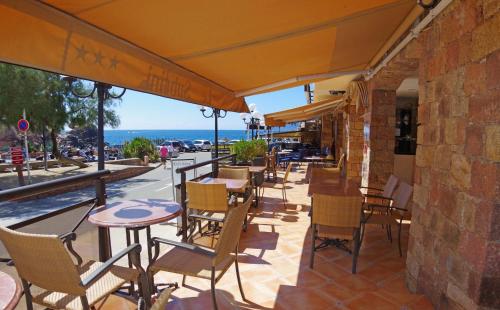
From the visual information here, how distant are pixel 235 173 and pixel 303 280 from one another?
243 centimetres

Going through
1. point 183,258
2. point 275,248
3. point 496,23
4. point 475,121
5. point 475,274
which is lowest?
point 275,248

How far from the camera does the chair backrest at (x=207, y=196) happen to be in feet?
11.5

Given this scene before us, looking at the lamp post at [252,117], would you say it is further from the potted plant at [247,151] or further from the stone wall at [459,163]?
the stone wall at [459,163]

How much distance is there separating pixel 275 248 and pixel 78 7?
3.01 m

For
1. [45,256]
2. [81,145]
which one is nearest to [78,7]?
[45,256]

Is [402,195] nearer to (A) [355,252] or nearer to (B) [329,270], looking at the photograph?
(A) [355,252]

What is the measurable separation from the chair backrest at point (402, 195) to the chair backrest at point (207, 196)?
2.01 m

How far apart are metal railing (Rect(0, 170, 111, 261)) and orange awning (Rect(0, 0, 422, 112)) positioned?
2.65 ft

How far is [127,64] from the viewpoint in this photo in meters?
2.05

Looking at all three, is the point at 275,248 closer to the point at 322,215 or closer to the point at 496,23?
the point at 322,215

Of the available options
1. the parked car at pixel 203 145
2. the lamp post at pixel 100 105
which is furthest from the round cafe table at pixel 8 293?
the parked car at pixel 203 145

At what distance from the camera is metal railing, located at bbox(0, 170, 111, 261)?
1.80 meters

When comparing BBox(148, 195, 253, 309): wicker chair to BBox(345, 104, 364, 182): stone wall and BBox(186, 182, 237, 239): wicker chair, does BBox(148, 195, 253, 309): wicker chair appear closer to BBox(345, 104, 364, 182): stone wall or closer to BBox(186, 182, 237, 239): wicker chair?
BBox(186, 182, 237, 239): wicker chair

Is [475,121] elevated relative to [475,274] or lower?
elevated
